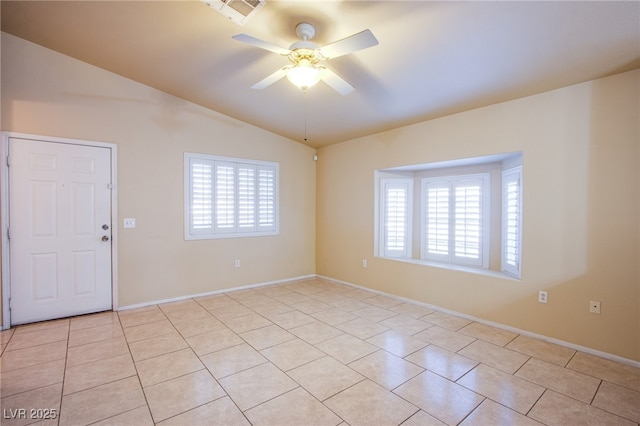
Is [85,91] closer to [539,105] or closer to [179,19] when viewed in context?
[179,19]

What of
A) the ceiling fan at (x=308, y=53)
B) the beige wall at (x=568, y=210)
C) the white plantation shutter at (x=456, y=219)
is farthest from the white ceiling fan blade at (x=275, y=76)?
the white plantation shutter at (x=456, y=219)

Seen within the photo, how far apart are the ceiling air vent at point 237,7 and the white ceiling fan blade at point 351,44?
0.61 metres

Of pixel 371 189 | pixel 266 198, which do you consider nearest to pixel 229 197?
pixel 266 198

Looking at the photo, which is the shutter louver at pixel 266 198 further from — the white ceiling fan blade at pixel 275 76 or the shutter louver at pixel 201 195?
the white ceiling fan blade at pixel 275 76

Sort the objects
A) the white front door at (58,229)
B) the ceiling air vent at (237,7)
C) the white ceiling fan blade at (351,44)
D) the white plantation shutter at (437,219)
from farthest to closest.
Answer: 1. the white plantation shutter at (437,219)
2. the white front door at (58,229)
3. the ceiling air vent at (237,7)
4. the white ceiling fan blade at (351,44)

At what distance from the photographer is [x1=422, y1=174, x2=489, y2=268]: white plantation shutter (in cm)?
409

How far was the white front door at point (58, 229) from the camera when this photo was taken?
11.1ft

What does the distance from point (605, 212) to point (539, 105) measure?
3.96ft

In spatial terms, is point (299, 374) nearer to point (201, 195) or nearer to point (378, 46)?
point (378, 46)

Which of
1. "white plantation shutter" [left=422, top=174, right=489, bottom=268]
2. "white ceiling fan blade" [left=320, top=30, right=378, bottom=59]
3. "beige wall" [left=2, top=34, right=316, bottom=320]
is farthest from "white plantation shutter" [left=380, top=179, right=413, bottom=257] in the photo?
"white ceiling fan blade" [left=320, top=30, right=378, bottom=59]

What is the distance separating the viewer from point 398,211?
487 cm

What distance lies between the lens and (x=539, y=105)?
308cm

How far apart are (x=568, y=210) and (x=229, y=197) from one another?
4.35 meters

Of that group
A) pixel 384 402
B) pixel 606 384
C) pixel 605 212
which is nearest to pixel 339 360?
pixel 384 402
